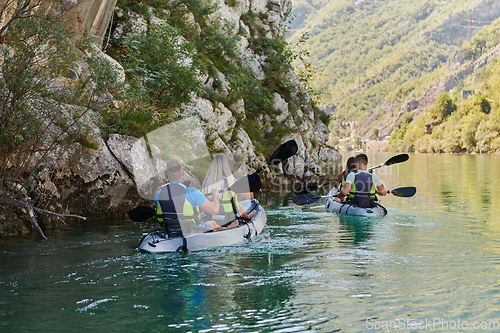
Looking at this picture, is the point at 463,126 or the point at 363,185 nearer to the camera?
the point at 363,185

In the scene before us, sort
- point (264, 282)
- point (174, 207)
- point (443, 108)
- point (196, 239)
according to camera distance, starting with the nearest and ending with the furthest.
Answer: point (264, 282) < point (174, 207) < point (196, 239) < point (443, 108)

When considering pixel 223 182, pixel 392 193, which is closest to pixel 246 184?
pixel 223 182

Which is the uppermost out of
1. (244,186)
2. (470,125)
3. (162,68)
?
(470,125)

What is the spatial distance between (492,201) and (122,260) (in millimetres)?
11733

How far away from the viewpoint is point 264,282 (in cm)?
570

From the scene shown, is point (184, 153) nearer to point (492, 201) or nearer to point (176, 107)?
point (176, 107)

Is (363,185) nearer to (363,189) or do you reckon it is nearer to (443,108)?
(363,189)

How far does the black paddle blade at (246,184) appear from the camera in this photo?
8.42 meters

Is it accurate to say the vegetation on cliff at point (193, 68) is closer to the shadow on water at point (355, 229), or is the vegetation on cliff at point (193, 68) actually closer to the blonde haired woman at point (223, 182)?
the blonde haired woman at point (223, 182)

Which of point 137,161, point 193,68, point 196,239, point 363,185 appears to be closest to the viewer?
point 196,239

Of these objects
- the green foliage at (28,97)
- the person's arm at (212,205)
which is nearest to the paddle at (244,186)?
the person's arm at (212,205)

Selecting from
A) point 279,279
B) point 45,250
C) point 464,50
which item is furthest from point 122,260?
point 464,50

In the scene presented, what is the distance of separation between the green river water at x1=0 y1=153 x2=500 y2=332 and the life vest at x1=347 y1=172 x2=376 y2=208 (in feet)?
6.07

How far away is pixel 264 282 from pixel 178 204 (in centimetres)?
227
